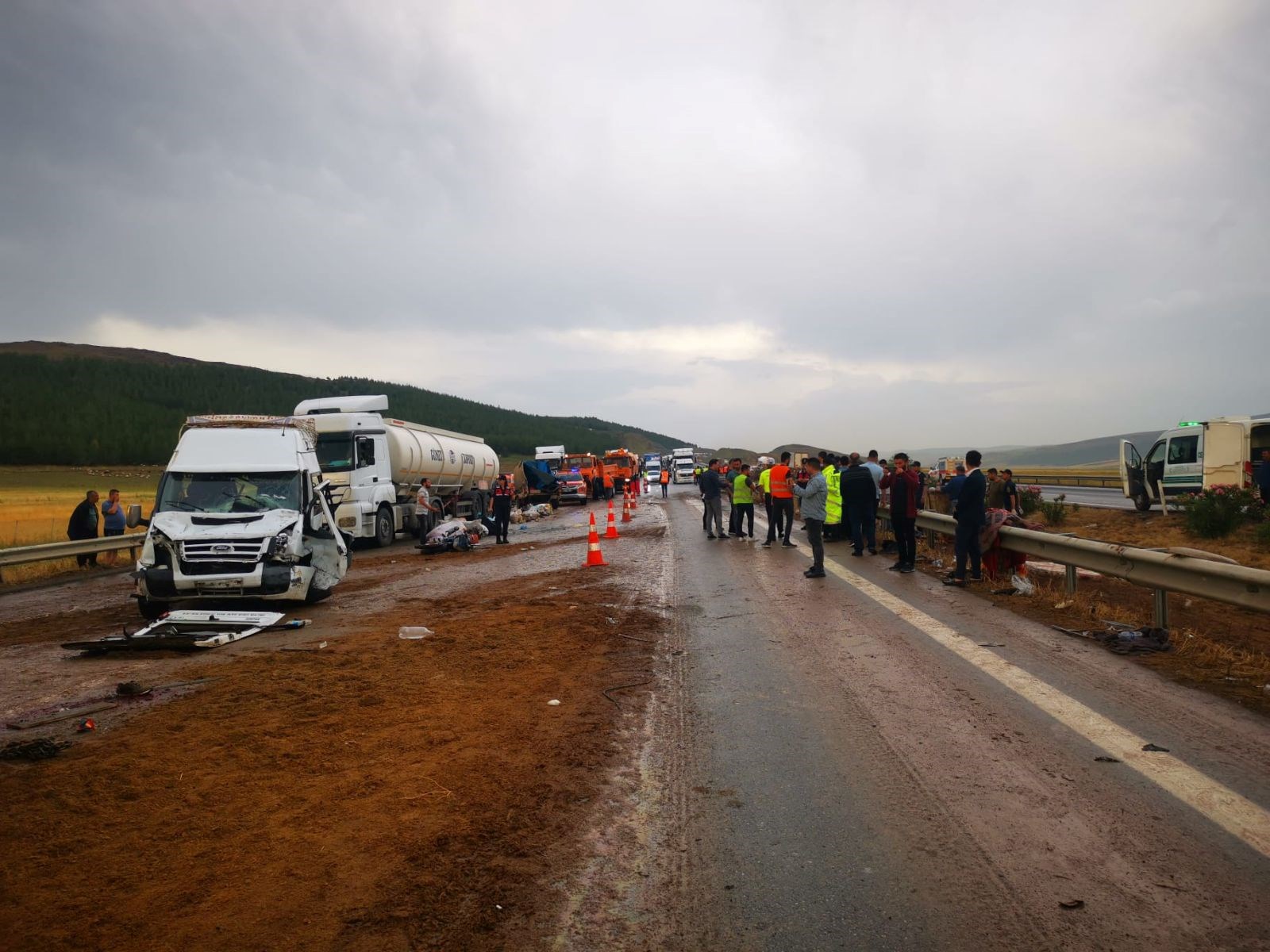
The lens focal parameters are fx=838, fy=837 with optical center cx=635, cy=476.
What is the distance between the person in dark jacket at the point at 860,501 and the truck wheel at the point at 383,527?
12.0m

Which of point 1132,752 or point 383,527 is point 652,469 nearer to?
point 383,527

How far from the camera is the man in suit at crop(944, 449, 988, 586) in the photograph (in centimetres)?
1136

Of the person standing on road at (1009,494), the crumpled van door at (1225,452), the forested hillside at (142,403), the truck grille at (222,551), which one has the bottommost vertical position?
the truck grille at (222,551)

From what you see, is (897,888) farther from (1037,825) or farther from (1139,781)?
(1139,781)

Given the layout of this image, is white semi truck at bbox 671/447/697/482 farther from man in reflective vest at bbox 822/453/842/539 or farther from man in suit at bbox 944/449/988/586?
man in suit at bbox 944/449/988/586

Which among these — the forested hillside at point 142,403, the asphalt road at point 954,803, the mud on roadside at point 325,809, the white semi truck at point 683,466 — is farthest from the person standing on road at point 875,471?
the forested hillside at point 142,403

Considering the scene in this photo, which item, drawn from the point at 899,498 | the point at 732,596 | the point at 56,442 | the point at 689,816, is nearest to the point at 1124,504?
the point at 899,498

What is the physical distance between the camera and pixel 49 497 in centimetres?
5162

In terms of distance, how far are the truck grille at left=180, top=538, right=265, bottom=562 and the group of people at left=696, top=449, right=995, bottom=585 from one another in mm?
7696

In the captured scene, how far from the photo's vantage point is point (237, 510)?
1112cm

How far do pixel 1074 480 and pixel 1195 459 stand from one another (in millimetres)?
28079

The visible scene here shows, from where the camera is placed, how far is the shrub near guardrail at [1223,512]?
1770cm

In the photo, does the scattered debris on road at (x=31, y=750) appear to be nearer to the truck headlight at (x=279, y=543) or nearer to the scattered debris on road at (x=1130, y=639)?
the truck headlight at (x=279, y=543)

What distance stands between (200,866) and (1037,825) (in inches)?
146
